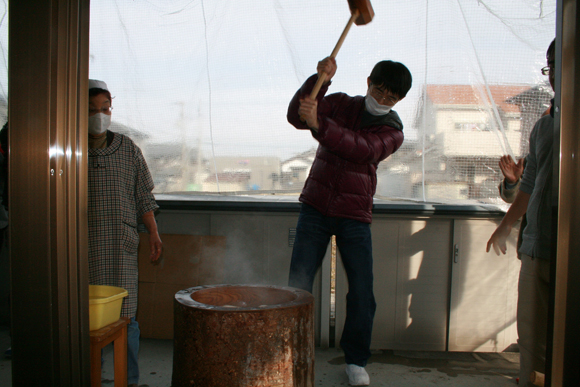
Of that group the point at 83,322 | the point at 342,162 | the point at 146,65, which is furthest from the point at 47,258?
the point at 146,65

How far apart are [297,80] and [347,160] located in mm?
892

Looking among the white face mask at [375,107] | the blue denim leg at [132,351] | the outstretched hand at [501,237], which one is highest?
the white face mask at [375,107]

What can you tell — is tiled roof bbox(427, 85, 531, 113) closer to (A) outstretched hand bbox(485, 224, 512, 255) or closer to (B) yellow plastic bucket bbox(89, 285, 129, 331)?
(A) outstretched hand bbox(485, 224, 512, 255)

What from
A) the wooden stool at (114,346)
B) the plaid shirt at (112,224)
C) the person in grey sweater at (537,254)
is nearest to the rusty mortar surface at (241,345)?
the wooden stool at (114,346)

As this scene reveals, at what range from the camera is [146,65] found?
9.73 ft

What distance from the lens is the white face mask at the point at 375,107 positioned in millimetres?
2357

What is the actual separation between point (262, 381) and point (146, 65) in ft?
8.01

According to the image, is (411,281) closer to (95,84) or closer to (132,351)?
(132,351)

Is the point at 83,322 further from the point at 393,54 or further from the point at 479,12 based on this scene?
the point at 479,12

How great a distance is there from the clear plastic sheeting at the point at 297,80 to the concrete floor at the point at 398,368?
120 centimetres

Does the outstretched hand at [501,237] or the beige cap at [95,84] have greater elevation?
the beige cap at [95,84]

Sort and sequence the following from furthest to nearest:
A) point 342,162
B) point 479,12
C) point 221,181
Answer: point 221,181 → point 479,12 → point 342,162

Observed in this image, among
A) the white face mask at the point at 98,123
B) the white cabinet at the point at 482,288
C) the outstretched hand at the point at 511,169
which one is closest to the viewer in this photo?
the white face mask at the point at 98,123

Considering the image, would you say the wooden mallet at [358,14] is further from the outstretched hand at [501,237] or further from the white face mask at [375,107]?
the outstretched hand at [501,237]
